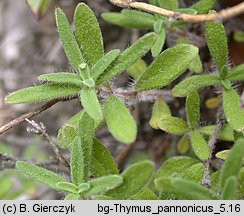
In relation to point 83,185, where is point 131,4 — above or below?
above

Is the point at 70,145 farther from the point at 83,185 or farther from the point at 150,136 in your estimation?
the point at 150,136

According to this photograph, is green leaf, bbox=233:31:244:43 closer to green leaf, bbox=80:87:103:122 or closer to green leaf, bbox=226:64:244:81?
green leaf, bbox=226:64:244:81

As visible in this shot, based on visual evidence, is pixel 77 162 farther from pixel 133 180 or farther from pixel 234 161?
pixel 234 161

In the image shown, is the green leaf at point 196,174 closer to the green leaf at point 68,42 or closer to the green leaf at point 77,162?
the green leaf at point 77,162

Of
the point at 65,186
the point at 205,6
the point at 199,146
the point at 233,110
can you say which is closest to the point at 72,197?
the point at 65,186

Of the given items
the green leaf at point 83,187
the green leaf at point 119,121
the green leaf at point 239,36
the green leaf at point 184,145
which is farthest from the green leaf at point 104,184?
the green leaf at point 239,36

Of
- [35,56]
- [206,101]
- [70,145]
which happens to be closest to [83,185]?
[70,145]
